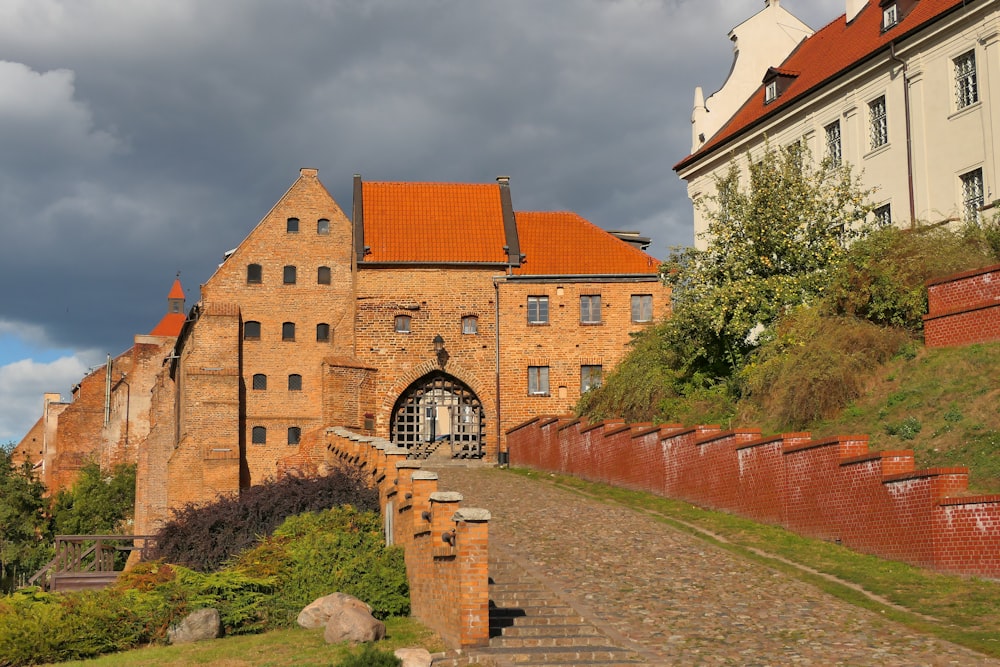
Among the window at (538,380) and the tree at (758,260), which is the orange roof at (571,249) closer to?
the window at (538,380)

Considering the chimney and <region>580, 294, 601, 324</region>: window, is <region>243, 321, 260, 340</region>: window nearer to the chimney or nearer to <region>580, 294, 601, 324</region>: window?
<region>580, 294, 601, 324</region>: window

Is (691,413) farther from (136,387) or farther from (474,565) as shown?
(136,387)

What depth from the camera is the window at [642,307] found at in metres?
41.2

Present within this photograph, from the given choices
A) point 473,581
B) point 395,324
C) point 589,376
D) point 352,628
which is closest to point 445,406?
point 395,324

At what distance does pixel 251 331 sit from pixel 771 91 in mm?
21015

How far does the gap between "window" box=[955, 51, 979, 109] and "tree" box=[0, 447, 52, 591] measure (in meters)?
49.6

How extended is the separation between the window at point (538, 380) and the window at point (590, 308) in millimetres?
2250

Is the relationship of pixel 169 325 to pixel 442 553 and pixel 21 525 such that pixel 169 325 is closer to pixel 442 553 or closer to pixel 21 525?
pixel 21 525

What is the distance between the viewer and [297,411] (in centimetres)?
4331

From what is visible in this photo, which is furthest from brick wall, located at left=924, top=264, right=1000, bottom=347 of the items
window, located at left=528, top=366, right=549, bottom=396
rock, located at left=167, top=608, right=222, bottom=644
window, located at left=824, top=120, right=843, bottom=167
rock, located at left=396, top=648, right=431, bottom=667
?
window, located at left=528, top=366, right=549, bottom=396

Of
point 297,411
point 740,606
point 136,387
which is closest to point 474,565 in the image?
point 740,606

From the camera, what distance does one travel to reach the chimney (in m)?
40.3

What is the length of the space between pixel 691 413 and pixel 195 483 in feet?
70.3

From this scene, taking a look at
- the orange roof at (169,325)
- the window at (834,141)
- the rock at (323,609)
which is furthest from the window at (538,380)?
the orange roof at (169,325)
